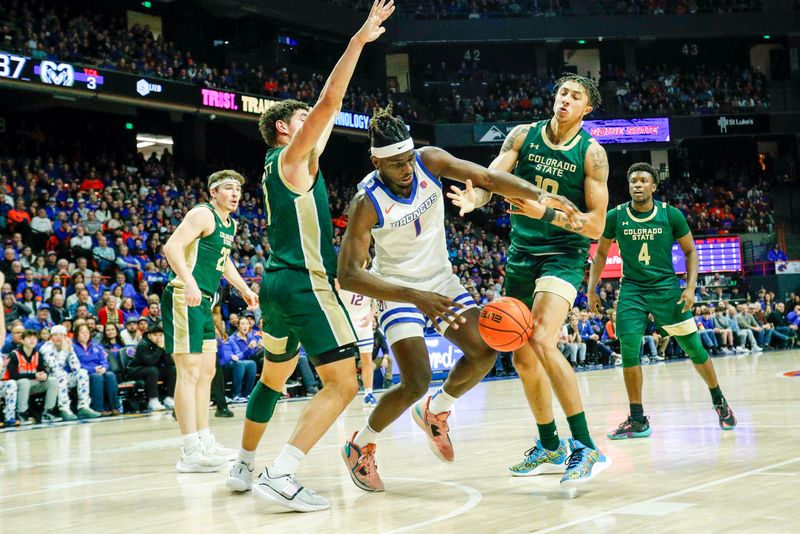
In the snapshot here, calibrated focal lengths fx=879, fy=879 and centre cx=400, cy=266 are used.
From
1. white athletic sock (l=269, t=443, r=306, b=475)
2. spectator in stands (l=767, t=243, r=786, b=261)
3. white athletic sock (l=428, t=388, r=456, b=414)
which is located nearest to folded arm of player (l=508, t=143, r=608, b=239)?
white athletic sock (l=428, t=388, r=456, b=414)

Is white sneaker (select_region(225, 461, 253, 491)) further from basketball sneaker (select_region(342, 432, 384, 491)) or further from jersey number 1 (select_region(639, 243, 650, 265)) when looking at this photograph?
jersey number 1 (select_region(639, 243, 650, 265))

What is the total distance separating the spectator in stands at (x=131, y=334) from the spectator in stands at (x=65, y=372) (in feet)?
4.23

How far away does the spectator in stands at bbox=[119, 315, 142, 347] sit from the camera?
14.0 meters

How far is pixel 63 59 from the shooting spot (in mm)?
21547

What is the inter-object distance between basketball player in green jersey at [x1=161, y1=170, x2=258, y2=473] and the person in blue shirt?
711 cm

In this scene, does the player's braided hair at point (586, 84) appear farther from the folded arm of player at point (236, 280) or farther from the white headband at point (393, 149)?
the folded arm of player at point (236, 280)

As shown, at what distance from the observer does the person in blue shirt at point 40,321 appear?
13.2 metres

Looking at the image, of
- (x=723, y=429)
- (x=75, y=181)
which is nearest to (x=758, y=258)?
(x=75, y=181)

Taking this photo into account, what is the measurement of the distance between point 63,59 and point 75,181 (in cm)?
312

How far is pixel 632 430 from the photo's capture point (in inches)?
284

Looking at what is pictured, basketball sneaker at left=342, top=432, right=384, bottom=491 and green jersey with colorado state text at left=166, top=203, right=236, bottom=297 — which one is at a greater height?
green jersey with colorado state text at left=166, top=203, right=236, bottom=297

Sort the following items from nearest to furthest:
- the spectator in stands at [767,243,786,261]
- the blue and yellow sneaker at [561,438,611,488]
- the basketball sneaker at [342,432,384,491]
A: 1. the blue and yellow sneaker at [561,438,611,488]
2. the basketball sneaker at [342,432,384,491]
3. the spectator in stands at [767,243,786,261]

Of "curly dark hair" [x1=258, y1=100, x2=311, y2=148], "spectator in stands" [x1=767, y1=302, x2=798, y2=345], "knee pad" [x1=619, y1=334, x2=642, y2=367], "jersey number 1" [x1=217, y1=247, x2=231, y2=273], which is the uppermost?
"curly dark hair" [x1=258, y1=100, x2=311, y2=148]

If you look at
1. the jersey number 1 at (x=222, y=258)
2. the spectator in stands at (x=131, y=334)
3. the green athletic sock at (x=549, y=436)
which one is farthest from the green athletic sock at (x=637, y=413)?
the spectator in stands at (x=131, y=334)
